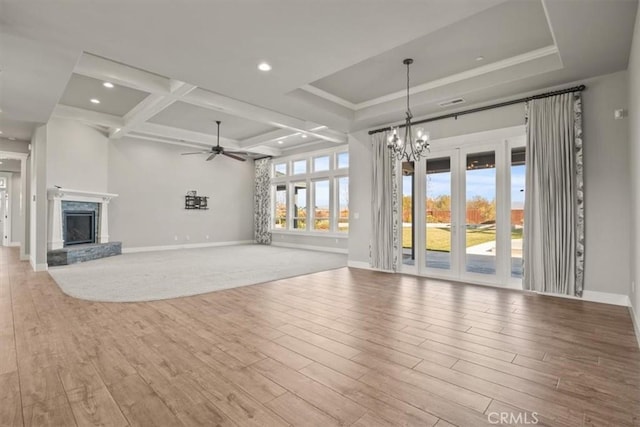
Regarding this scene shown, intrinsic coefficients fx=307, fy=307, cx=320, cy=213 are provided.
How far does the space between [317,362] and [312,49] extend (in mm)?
3282

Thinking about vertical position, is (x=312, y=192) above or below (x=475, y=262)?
above

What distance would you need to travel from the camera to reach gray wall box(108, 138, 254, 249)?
9164mm

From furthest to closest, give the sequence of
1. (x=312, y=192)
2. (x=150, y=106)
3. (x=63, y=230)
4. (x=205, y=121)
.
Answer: (x=312, y=192) < (x=205, y=121) < (x=63, y=230) < (x=150, y=106)

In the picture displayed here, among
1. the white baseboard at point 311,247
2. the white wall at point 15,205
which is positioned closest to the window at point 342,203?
the white baseboard at point 311,247

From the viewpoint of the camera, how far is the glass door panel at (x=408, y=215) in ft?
20.4

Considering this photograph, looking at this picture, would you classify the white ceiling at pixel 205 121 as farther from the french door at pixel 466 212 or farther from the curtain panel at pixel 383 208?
the french door at pixel 466 212

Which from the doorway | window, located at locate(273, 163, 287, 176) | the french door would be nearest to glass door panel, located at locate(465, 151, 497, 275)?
the french door

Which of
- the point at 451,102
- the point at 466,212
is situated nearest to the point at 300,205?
the point at 466,212

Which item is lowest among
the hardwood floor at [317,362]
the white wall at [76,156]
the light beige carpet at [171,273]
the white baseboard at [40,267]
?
the hardwood floor at [317,362]

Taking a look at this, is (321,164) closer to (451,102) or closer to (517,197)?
(451,102)

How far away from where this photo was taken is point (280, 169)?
12.0 metres

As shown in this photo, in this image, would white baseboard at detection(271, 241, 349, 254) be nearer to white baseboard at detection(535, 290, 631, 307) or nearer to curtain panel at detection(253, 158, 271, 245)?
curtain panel at detection(253, 158, 271, 245)

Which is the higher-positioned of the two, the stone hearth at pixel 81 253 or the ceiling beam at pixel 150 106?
the ceiling beam at pixel 150 106

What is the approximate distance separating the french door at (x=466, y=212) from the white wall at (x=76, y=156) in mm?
8141
